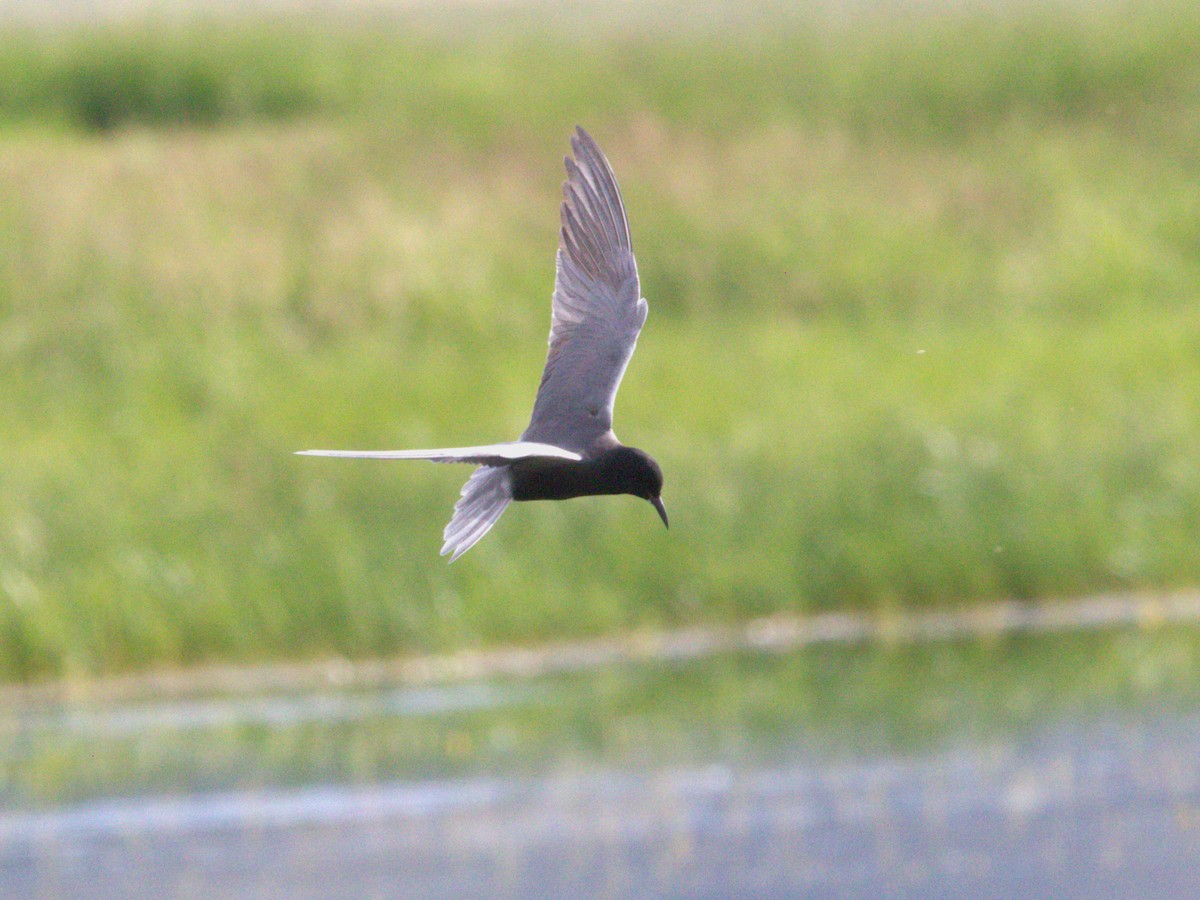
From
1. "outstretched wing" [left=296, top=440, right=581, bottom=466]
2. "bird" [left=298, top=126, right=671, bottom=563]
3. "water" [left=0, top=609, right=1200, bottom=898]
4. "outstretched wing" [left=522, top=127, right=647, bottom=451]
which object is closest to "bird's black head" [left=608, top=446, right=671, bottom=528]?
"bird" [left=298, top=126, right=671, bottom=563]

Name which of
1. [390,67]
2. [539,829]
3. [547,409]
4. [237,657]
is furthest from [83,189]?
[547,409]

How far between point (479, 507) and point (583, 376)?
55 centimetres

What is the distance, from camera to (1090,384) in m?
18.8

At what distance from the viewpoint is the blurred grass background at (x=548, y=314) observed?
15.1 m

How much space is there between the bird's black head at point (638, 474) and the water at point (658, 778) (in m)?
5.82

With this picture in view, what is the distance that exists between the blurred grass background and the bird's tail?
8.69 m

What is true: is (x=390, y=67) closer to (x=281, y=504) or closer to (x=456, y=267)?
(x=456, y=267)

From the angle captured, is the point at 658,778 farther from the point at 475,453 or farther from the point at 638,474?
the point at 475,453

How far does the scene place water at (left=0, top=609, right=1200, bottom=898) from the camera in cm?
1159

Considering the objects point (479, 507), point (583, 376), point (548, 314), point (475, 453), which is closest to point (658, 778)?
point (583, 376)

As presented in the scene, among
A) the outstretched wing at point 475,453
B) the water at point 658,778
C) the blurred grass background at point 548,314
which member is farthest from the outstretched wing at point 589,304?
the blurred grass background at point 548,314

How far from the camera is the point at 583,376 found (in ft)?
20.7

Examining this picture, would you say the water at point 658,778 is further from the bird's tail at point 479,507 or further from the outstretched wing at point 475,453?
the outstretched wing at point 475,453

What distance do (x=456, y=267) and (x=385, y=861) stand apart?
10.5 meters
